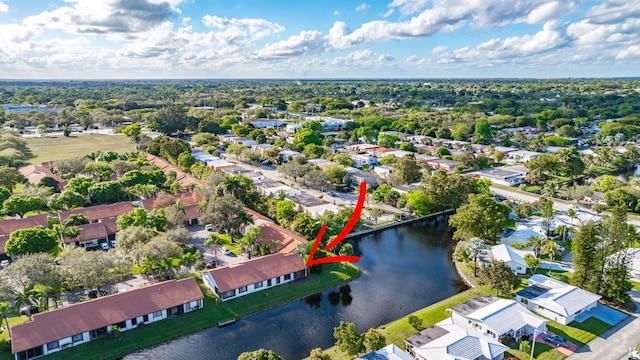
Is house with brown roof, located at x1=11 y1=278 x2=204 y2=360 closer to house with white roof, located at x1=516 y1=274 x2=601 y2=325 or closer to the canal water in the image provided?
the canal water

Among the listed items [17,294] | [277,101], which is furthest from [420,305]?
[277,101]

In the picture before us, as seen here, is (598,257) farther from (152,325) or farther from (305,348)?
(152,325)

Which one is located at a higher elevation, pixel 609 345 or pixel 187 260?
pixel 187 260

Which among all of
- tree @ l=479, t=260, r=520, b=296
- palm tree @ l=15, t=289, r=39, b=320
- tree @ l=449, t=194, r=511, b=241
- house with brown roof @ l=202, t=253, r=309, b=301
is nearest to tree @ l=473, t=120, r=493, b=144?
tree @ l=449, t=194, r=511, b=241

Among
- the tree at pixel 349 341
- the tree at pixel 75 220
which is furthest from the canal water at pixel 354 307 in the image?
the tree at pixel 75 220

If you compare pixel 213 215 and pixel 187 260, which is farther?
pixel 213 215

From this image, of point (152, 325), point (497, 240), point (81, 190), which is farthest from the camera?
point (81, 190)
